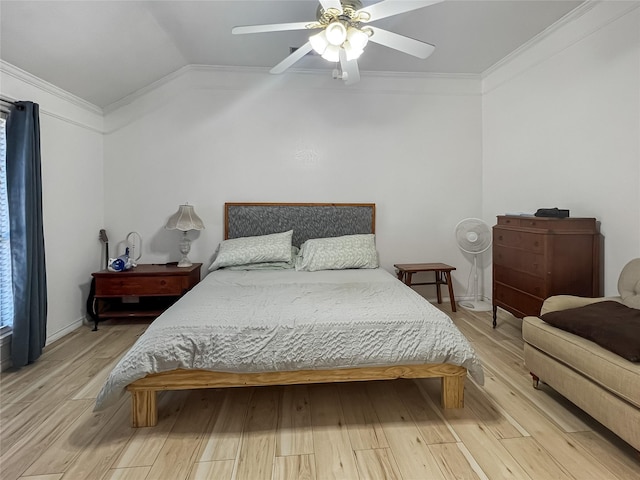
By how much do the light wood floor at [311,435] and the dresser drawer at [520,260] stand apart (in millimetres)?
830

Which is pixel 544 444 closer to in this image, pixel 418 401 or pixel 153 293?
pixel 418 401

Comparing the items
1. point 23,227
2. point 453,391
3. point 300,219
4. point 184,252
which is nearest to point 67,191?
point 23,227

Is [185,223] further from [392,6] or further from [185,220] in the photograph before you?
[392,6]

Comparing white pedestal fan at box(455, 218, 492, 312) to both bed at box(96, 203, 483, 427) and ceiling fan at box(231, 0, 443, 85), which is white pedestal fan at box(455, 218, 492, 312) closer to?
bed at box(96, 203, 483, 427)

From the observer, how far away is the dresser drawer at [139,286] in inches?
137

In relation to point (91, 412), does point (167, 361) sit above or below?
above

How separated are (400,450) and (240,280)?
70.4 inches

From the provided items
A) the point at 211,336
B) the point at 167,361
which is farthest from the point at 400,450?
the point at 167,361

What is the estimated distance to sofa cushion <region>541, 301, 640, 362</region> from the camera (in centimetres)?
166

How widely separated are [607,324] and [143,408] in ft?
8.06

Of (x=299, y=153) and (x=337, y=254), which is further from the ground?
(x=299, y=153)

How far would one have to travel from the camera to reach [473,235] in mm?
3943

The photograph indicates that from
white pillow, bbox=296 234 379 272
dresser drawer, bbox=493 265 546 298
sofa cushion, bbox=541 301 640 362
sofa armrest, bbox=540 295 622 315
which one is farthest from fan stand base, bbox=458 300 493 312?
sofa cushion, bbox=541 301 640 362

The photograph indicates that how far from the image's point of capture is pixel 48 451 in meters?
1.73
